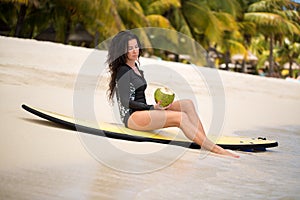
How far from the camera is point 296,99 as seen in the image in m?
8.52

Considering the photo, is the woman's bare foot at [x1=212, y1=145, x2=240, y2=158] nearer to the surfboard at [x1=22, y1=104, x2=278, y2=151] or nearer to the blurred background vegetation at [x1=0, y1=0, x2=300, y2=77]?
the surfboard at [x1=22, y1=104, x2=278, y2=151]

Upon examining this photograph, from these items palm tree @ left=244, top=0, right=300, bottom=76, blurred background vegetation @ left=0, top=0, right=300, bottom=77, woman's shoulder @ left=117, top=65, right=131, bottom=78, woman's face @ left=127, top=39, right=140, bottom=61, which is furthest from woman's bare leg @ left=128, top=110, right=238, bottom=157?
palm tree @ left=244, top=0, right=300, bottom=76

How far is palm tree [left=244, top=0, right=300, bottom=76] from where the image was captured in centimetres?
1789

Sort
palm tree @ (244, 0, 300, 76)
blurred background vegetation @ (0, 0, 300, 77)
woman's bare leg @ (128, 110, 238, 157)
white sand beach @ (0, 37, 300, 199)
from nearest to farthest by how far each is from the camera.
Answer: white sand beach @ (0, 37, 300, 199) < woman's bare leg @ (128, 110, 238, 157) < blurred background vegetation @ (0, 0, 300, 77) < palm tree @ (244, 0, 300, 76)

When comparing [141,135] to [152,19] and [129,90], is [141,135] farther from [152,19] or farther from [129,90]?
[152,19]

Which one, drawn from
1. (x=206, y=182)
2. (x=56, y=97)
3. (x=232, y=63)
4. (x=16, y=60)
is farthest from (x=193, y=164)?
(x=232, y=63)

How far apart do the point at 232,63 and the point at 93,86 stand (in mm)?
19847

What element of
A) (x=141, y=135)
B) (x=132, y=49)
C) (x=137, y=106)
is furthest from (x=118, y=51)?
(x=141, y=135)

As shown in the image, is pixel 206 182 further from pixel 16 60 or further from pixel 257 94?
pixel 257 94

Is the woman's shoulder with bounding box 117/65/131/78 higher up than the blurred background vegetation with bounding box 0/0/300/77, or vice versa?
the woman's shoulder with bounding box 117/65/131/78

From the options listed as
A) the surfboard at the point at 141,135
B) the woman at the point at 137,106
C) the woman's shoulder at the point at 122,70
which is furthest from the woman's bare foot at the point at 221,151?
the woman's shoulder at the point at 122,70

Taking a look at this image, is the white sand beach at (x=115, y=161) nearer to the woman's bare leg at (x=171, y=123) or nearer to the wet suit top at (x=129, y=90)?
the woman's bare leg at (x=171, y=123)

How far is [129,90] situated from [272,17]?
51.8 feet

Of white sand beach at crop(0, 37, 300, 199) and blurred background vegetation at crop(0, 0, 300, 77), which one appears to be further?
blurred background vegetation at crop(0, 0, 300, 77)
